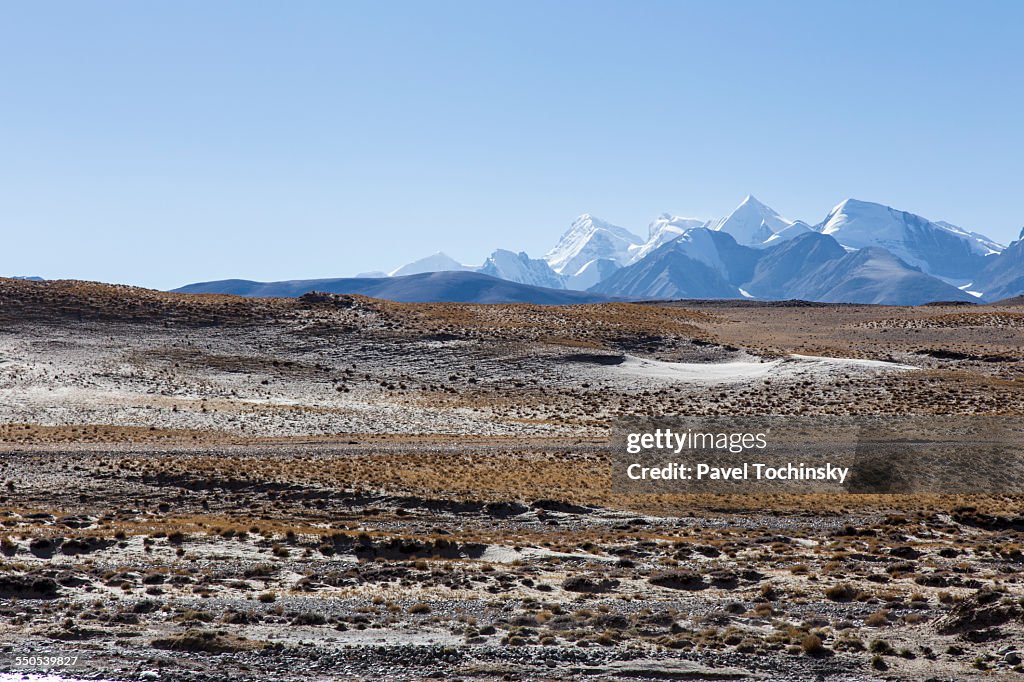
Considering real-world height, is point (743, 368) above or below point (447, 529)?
above

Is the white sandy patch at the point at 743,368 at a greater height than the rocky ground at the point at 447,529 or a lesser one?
greater

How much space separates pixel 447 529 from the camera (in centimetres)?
2892

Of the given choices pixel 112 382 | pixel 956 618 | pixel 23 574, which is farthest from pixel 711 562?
pixel 112 382

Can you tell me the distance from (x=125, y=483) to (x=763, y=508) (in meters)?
22.5

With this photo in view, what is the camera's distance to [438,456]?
40.9 meters

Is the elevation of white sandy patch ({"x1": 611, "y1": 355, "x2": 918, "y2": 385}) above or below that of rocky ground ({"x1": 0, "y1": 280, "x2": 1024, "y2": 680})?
above

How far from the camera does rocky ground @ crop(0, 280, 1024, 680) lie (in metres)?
17.5

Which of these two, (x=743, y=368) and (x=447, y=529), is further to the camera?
(x=743, y=368)

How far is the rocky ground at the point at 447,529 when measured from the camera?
17469mm

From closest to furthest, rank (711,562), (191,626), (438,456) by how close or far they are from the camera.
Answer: (191,626), (711,562), (438,456)

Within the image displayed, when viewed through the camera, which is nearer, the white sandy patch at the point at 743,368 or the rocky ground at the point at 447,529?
the rocky ground at the point at 447,529

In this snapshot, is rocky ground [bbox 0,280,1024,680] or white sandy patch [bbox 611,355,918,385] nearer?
rocky ground [bbox 0,280,1024,680]

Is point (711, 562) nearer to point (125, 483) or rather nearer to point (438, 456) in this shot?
point (438, 456)

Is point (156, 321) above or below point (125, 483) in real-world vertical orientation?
above
